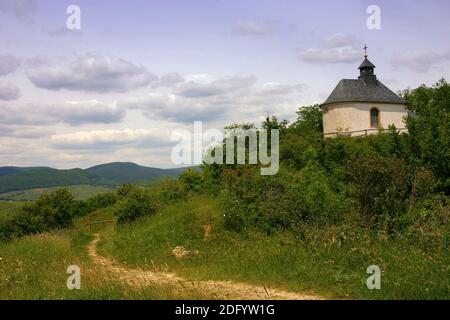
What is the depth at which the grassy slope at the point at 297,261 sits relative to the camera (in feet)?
27.9

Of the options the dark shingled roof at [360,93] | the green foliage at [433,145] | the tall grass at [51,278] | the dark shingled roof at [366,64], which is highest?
the dark shingled roof at [366,64]

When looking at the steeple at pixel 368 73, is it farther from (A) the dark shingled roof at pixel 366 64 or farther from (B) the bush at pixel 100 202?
(B) the bush at pixel 100 202

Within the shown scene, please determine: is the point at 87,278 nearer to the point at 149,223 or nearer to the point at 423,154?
the point at 149,223

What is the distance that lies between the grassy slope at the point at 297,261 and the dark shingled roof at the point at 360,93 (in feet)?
68.3

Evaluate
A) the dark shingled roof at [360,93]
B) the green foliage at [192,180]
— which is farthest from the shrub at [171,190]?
the dark shingled roof at [360,93]

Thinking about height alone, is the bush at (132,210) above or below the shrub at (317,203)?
below

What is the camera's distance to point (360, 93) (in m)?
34.2

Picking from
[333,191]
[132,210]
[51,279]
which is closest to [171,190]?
[132,210]

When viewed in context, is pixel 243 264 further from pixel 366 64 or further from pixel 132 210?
pixel 366 64

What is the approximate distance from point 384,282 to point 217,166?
1581 cm

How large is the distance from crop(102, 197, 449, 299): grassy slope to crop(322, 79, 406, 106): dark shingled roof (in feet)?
68.3

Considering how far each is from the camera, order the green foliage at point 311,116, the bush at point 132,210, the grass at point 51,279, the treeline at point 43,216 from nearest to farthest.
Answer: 1. the grass at point 51,279
2. the bush at point 132,210
3. the treeline at point 43,216
4. the green foliage at point 311,116

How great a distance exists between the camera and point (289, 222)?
1496 centimetres

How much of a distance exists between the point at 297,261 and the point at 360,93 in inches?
1031
